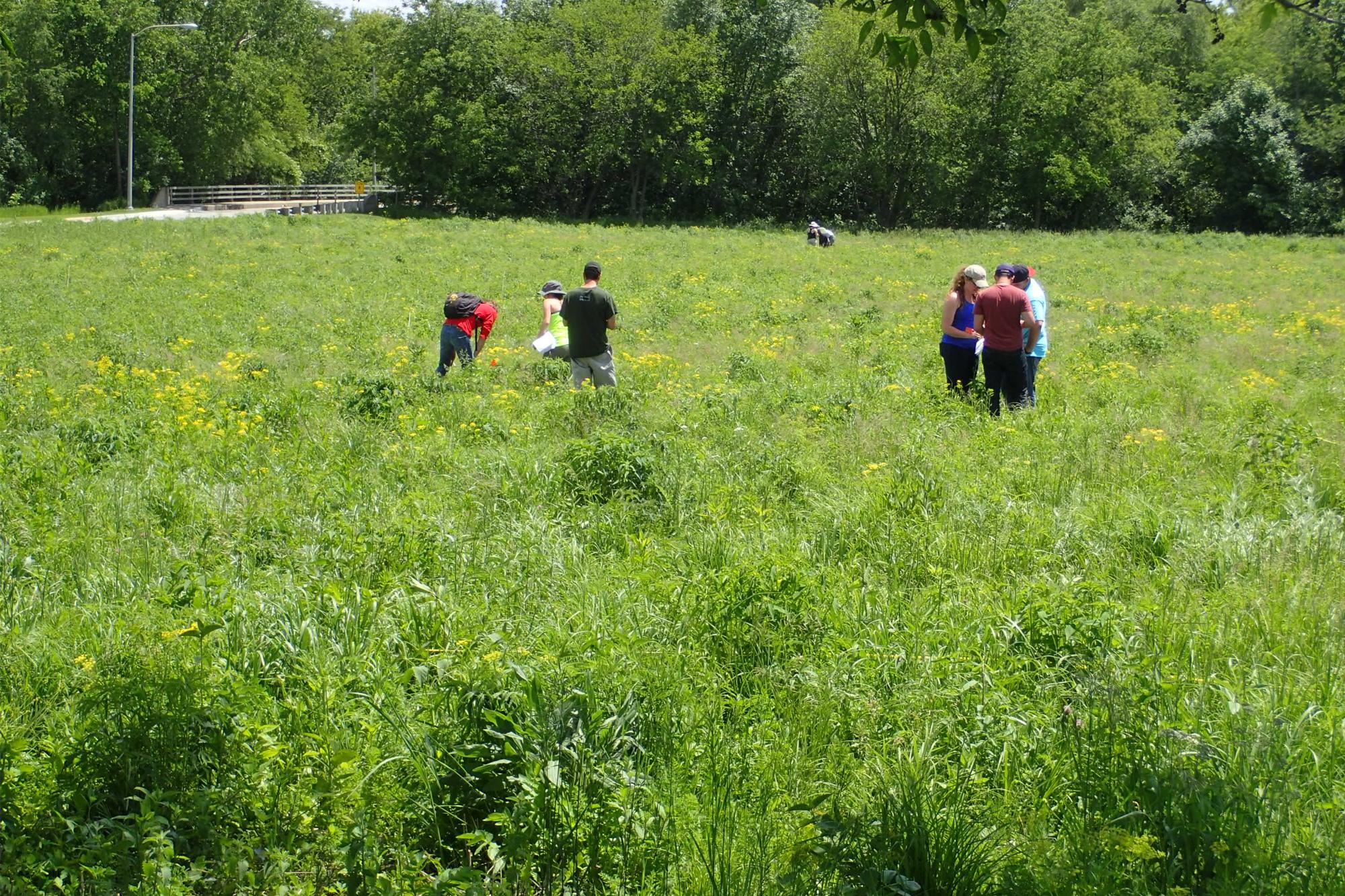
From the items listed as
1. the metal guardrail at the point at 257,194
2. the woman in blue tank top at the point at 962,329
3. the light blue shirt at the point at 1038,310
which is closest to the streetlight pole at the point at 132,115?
the metal guardrail at the point at 257,194

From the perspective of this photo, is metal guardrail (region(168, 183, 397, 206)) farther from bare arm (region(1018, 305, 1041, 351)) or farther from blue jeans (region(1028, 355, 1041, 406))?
bare arm (region(1018, 305, 1041, 351))

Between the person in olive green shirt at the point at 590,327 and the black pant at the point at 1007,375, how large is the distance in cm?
355

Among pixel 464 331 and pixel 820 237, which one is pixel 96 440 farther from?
pixel 820 237

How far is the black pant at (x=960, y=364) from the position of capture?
1021cm

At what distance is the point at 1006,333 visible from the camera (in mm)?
9531

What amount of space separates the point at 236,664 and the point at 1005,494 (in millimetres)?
4882

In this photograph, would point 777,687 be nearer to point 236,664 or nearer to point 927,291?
point 236,664

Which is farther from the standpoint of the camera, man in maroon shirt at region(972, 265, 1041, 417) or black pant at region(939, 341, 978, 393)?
black pant at region(939, 341, 978, 393)

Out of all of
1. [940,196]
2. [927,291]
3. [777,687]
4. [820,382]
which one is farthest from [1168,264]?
[777,687]

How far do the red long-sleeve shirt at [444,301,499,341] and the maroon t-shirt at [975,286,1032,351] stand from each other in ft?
17.5

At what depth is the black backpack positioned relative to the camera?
1148cm

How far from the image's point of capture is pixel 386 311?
17.0 m

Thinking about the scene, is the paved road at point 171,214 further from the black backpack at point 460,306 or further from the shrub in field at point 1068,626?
the shrub in field at point 1068,626

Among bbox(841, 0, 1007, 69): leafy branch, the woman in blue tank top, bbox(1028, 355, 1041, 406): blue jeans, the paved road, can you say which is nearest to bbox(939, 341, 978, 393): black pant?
the woman in blue tank top
